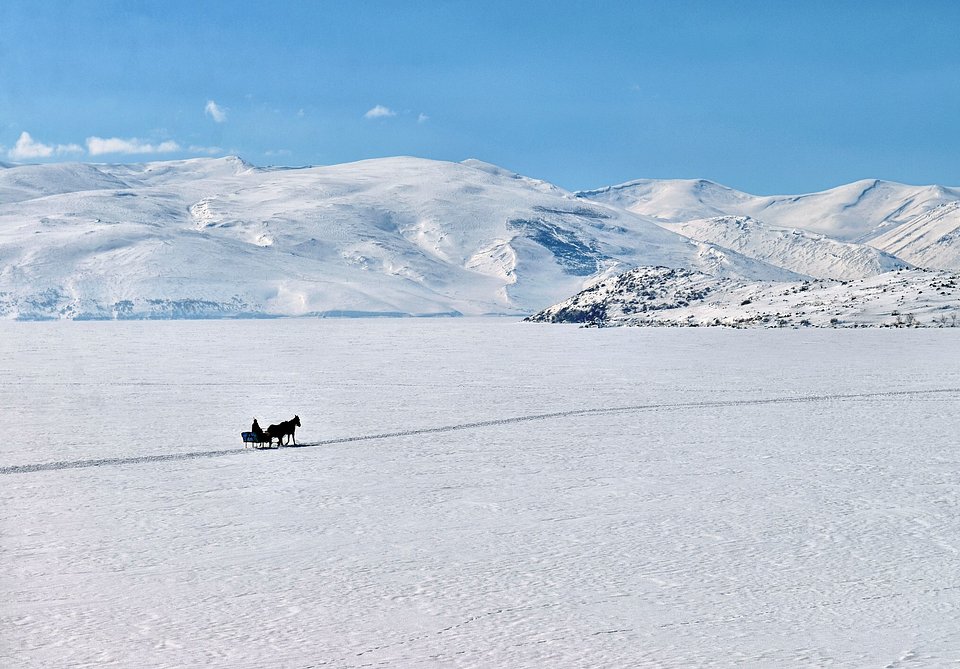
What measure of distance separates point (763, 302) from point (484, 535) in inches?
4115

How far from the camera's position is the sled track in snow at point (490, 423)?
1730 cm

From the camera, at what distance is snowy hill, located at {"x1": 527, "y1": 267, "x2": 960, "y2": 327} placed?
97188 mm

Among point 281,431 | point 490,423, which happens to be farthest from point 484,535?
point 490,423

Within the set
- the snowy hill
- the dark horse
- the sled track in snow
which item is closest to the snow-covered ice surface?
the sled track in snow

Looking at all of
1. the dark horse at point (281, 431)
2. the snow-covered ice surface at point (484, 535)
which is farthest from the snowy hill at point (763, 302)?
the dark horse at point (281, 431)

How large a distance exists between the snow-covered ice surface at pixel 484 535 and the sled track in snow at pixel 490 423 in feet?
0.39

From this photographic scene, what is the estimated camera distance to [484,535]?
1216 cm

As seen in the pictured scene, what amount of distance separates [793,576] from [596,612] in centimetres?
242

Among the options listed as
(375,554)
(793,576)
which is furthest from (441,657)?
(793,576)

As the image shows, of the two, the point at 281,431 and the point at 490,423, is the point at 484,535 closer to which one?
the point at 281,431

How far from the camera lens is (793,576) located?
34.0ft

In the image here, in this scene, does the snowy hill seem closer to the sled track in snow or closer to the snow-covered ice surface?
the sled track in snow

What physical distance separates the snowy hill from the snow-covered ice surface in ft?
244

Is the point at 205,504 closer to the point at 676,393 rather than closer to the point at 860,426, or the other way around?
the point at 860,426
